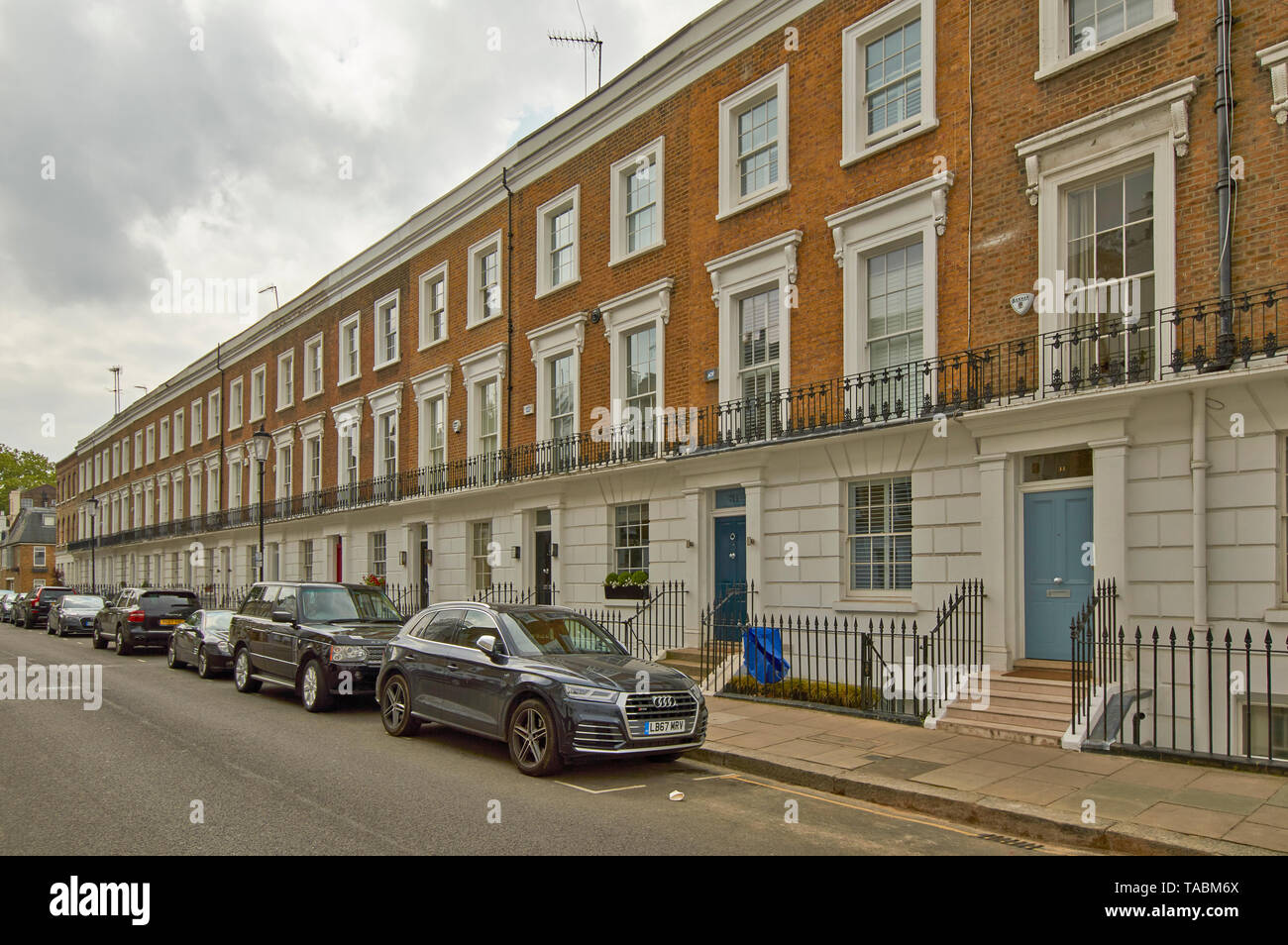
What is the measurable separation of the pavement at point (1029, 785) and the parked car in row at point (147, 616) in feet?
53.2

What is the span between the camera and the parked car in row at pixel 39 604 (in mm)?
34906

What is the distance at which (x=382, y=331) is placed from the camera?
1110 inches

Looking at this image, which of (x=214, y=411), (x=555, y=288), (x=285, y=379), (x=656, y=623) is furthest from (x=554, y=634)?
(x=214, y=411)

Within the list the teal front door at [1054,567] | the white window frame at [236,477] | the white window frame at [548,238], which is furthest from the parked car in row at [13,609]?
the teal front door at [1054,567]

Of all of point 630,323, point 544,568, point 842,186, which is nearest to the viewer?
point 842,186

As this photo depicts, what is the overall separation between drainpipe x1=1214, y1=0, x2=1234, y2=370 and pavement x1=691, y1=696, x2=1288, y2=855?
4445 mm

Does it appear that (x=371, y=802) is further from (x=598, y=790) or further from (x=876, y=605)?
(x=876, y=605)

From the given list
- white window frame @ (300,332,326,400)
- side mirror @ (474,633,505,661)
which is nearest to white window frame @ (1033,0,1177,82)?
side mirror @ (474,633,505,661)

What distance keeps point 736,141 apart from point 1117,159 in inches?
280

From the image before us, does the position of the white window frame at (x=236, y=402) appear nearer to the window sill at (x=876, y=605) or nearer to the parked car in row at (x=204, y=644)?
the parked car in row at (x=204, y=644)

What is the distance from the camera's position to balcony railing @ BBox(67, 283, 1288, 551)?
31.8ft
